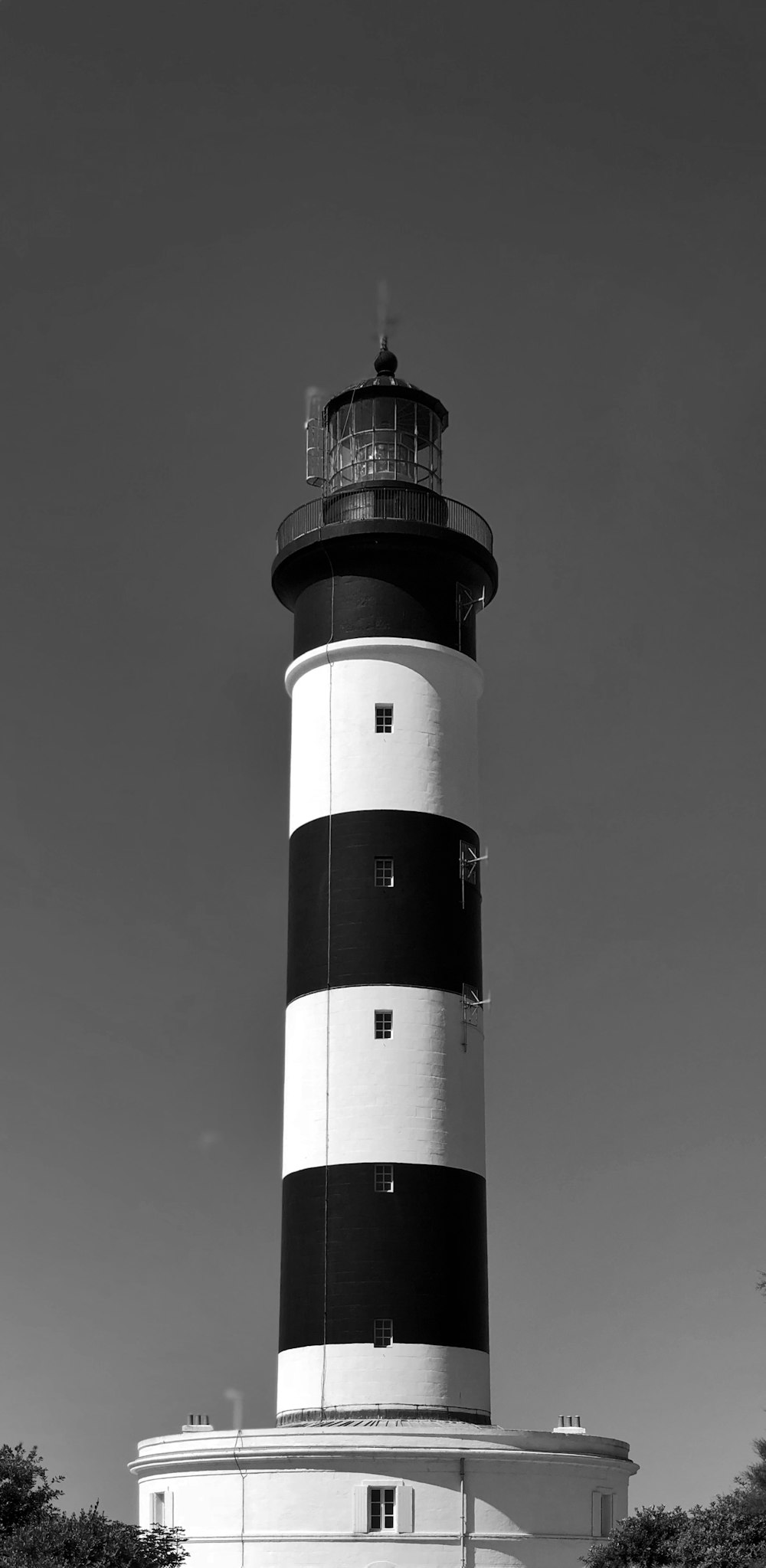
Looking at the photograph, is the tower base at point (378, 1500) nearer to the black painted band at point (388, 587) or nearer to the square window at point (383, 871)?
the square window at point (383, 871)

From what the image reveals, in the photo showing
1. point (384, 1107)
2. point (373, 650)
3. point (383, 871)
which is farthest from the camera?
point (373, 650)

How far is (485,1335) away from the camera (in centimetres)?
3309

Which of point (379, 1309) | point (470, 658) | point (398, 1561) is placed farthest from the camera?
point (470, 658)

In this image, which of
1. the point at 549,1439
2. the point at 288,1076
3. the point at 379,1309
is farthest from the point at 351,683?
the point at 549,1439

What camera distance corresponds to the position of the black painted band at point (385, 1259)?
31828mm

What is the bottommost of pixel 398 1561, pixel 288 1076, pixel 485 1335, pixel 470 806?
pixel 398 1561

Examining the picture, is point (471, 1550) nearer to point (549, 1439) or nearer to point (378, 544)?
point (549, 1439)

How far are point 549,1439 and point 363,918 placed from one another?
8.75m

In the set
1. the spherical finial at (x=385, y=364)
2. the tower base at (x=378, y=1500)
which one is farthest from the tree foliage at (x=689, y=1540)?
the spherical finial at (x=385, y=364)

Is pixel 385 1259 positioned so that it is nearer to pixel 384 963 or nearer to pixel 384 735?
pixel 384 963

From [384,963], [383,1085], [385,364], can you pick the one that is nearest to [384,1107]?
[383,1085]

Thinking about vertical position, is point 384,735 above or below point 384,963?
above

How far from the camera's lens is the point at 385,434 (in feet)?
125

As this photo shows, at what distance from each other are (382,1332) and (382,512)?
46.8 ft
